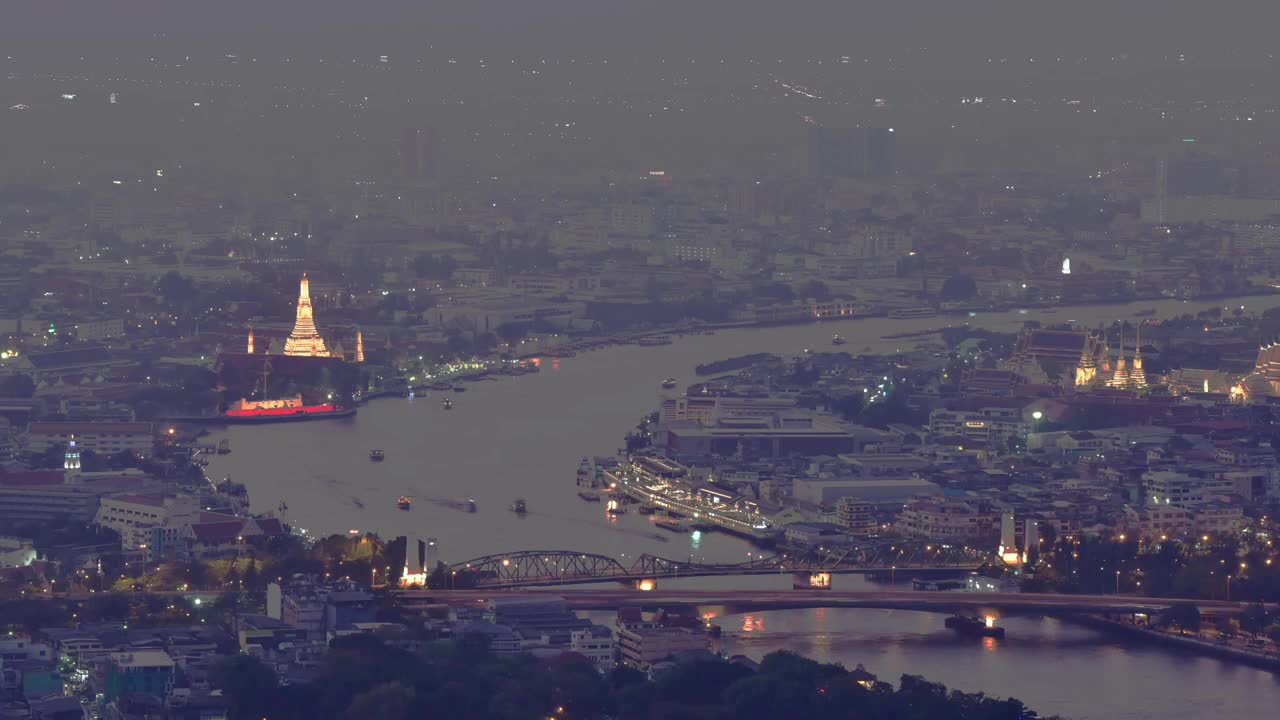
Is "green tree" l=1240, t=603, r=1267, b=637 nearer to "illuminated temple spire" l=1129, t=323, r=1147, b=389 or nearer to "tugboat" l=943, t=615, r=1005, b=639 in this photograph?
"tugboat" l=943, t=615, r=1005, b=639

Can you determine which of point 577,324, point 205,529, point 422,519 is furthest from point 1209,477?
point 577,324

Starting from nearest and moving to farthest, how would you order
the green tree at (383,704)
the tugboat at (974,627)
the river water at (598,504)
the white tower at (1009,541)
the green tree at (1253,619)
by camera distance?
1. the green tree at (383,704)
2. the river water at (598,504)
3. the tugboat at (974,627)
4. the green tree at (1253,619)
5. the white tower at (1009,541)

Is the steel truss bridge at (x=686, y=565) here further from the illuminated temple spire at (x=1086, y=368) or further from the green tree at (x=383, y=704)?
the illuminated temple spire at (x=1086, y=368)

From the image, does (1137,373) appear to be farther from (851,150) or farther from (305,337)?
(851,150)

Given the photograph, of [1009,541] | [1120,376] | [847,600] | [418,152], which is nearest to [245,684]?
[847,600]

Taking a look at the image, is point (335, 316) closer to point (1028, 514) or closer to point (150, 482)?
point (150, 482)

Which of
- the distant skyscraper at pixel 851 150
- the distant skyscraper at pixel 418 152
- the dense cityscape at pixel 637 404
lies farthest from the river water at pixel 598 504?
the distant skyscraper at pixel 851 150

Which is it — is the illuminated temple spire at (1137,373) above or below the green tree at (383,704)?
above

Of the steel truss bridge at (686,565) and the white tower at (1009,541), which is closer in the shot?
the steel truss bridge at (686,565)
